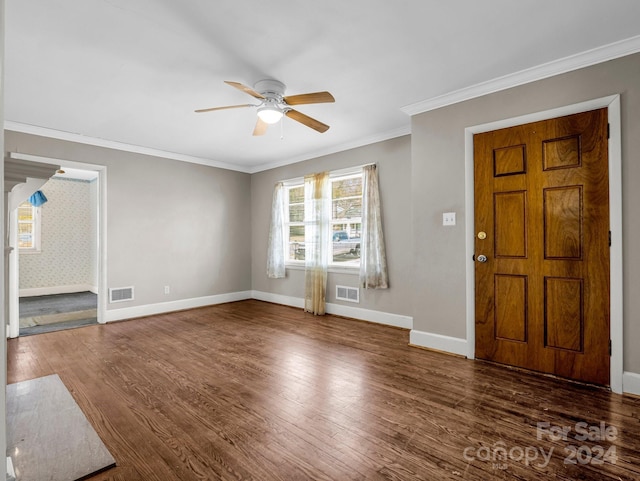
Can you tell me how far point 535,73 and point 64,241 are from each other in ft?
29.0

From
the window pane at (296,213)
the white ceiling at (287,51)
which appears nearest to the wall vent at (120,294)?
the white ceiling at (287,51)

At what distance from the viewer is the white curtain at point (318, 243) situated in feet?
17.1

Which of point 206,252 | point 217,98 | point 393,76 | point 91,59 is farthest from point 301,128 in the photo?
point 206,252

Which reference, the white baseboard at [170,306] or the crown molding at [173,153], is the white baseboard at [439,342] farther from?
the white baseboard at [170,306]

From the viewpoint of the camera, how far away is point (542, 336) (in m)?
2.89

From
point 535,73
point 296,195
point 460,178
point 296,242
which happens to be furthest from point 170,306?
point 535,73

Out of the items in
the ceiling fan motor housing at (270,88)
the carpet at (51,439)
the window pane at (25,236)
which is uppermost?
the ceiling fan motor housing at (270,88)

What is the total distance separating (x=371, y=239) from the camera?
458 cm

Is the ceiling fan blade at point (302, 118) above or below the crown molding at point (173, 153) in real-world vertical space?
below

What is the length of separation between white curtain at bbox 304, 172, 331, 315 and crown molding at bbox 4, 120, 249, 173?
2.01 meters

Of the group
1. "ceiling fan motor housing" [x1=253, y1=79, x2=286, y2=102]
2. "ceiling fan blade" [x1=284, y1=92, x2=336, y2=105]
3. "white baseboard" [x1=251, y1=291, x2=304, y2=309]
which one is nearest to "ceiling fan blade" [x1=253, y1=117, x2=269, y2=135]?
"ceiling fan motor housing" [x1=253, y1=79, x2=286, y2=102]

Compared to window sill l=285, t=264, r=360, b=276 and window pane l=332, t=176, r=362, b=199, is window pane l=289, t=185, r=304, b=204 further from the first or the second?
window sill l=285, t=264, r=360, b=276

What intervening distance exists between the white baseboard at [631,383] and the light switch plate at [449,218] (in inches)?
68.9

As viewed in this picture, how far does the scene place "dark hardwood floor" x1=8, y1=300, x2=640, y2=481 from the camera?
1.75 m
